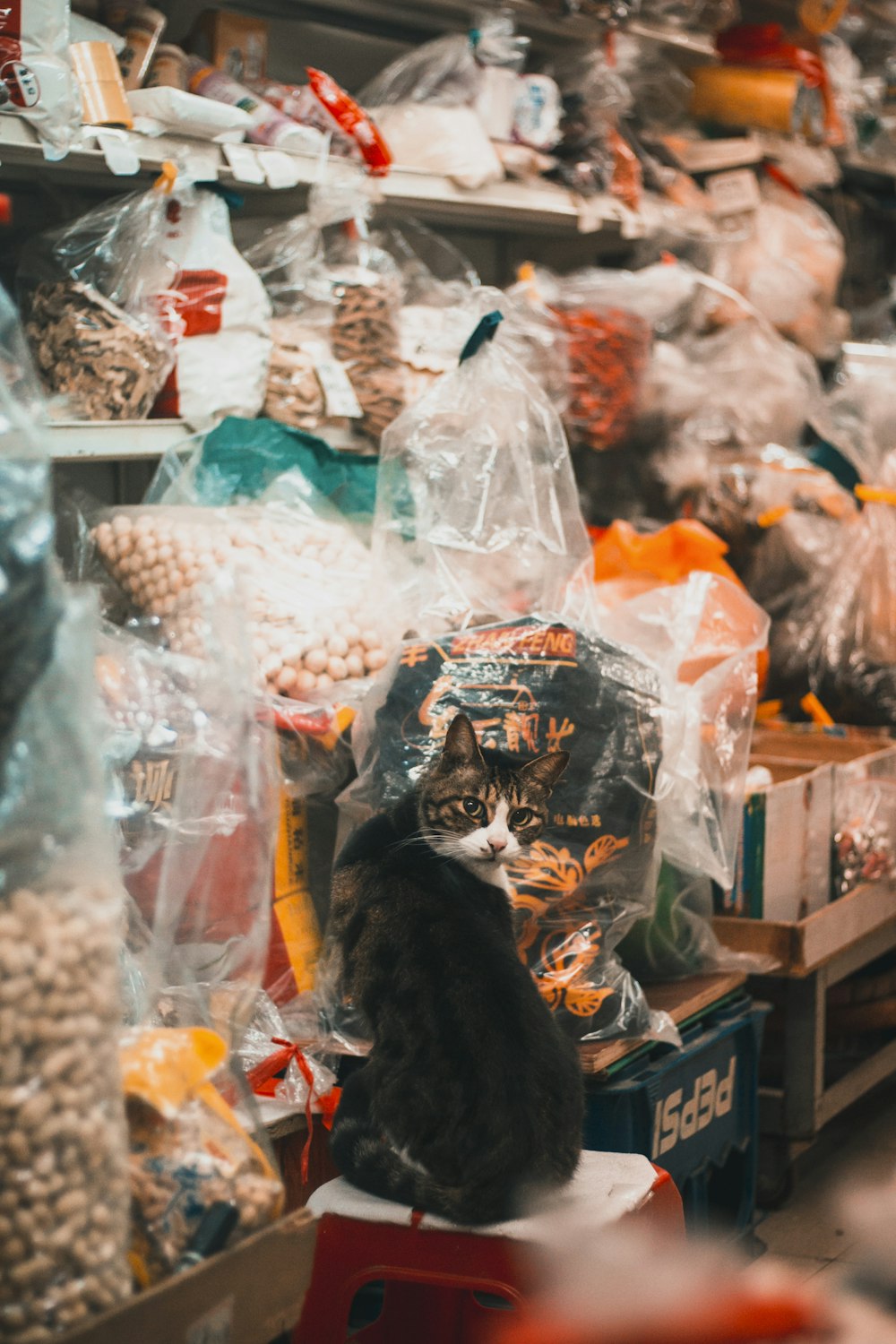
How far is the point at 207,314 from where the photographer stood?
2258 mm

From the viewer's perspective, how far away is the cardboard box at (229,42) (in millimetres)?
2486

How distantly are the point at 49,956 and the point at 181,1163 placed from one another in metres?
0.21

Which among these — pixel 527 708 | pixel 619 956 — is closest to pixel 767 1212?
pixel 619 956

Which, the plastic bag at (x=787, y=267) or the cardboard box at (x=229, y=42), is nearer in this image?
the cardboard box at (x=229, y=42)

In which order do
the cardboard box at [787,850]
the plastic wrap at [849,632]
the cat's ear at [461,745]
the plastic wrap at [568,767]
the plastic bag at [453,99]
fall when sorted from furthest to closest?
the plastic wrap at [849,632], the plastic bag at [453,99], the cardboard box at [787,850], the plastic wrap at [568,767], the cat's ear at [461,745]

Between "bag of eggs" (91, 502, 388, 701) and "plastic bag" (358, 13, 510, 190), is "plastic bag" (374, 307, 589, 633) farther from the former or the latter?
"plastic bag" (358, 13, 510, 190)

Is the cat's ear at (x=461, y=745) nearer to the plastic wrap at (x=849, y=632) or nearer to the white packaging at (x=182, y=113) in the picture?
the white packaging at (x=182, y=113)

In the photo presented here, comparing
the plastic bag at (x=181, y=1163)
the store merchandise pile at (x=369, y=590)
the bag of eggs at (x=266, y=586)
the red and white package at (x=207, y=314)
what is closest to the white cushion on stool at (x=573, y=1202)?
the store merchandise pile at (x=369, y=590)

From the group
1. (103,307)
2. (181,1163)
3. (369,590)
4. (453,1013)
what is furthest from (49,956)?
(103,307)

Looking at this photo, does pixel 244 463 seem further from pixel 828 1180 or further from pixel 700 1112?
pixel 828 1180

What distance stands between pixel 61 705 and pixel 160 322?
135 cm

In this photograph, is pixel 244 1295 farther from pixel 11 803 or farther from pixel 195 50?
pixel 195 50

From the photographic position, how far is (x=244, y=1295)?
1054 millimetres

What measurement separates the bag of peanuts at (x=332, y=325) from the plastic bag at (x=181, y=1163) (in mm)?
1513
